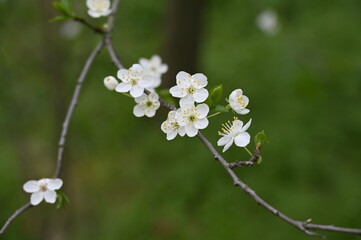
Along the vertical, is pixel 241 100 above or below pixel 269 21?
below

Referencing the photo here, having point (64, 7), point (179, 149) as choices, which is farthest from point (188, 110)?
point (179, 149)

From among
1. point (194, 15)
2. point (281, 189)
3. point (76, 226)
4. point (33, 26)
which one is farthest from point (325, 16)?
point (76, 226)

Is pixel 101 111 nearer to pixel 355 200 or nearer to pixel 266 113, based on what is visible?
pixel 266 113

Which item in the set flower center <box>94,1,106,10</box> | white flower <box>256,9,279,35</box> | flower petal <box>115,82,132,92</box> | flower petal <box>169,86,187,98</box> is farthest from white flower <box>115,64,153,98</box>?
white flower <box>256,9,279,35</box>

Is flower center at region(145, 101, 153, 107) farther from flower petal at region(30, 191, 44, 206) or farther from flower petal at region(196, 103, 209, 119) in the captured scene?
flower petal at region(30, 191, 44, 206)

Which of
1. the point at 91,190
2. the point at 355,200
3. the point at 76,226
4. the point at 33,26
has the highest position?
the point at 33,26

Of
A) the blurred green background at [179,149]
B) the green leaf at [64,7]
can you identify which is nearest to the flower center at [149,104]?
the green leaf at [64,7]

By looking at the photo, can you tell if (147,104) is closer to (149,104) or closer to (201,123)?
(149,104)
